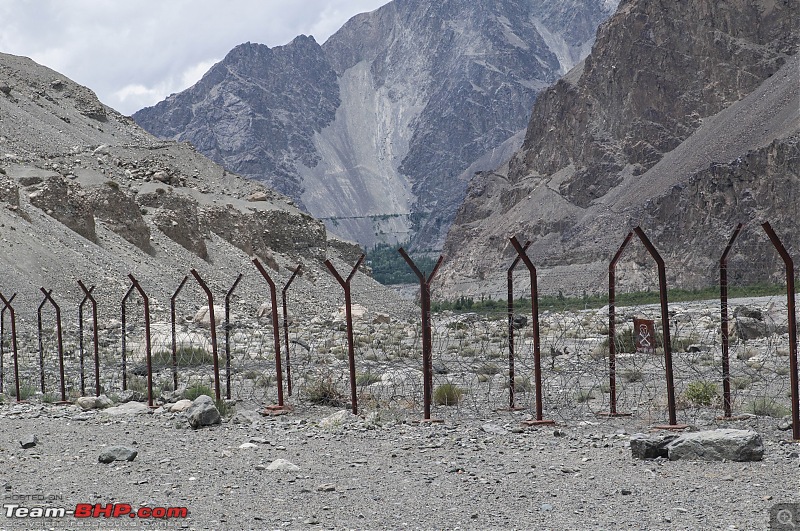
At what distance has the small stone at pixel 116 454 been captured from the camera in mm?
9430

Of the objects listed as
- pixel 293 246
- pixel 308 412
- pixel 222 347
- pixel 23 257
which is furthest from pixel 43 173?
pixel 308 412

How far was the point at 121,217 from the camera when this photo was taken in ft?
156

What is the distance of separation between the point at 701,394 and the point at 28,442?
8803 mm

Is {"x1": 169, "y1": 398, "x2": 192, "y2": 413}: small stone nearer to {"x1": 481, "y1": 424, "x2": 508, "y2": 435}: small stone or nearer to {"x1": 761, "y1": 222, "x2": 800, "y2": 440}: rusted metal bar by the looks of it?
{"x1": 481, "y1": 424, "x2": 508, "y2": 435}: small stone

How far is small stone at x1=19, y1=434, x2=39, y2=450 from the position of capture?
10.7 metres

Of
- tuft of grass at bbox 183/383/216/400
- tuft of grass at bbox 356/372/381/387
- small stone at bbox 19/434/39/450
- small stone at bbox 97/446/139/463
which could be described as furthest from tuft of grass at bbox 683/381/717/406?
small stone at bbox 19/434/39/450

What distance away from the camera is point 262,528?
22.0 feet

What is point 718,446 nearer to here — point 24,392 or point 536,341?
point 536,341

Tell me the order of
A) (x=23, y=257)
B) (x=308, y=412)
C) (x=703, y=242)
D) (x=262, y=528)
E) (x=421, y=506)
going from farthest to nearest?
(x=703, y=242), (x=23, y=257), (x=308, y=412), (x=421, y=506), (x=262, y=528)

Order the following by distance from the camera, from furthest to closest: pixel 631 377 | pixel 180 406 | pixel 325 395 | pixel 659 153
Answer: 1. pixel 659 153
2. pixel 631 377
3. pixel 325 395
4. pixel 180 406

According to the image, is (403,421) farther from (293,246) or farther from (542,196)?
(542,196)

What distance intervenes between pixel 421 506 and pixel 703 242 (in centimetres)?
10142
